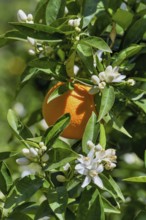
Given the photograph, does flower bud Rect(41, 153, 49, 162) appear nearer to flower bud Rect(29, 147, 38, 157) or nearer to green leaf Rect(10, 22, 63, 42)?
flower bud Rect(29, 147, 38, 157)

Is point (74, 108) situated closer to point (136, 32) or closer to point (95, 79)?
point (95, 79)

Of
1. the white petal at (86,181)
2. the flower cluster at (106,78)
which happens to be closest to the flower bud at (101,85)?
the flower cluster at (106,78)

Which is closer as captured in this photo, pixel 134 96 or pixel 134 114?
pixel 134 96

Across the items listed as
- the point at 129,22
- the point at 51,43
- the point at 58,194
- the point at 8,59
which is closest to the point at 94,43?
the point at 51,43

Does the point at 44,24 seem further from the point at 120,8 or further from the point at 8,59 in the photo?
the point at 8,59

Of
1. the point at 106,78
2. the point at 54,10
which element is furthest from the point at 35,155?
the point at 54,10

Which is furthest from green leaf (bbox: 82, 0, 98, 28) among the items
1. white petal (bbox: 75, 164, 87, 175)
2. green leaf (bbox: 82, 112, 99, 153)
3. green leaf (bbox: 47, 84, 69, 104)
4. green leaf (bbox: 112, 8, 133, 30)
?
white petal (bbox: 75, 164, 87, 175)

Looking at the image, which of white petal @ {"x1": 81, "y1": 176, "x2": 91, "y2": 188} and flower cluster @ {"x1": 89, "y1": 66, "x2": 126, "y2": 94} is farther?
flower cluster @ {"x1": 89, "y1": 66, "x2": 126, "y2": 94}
